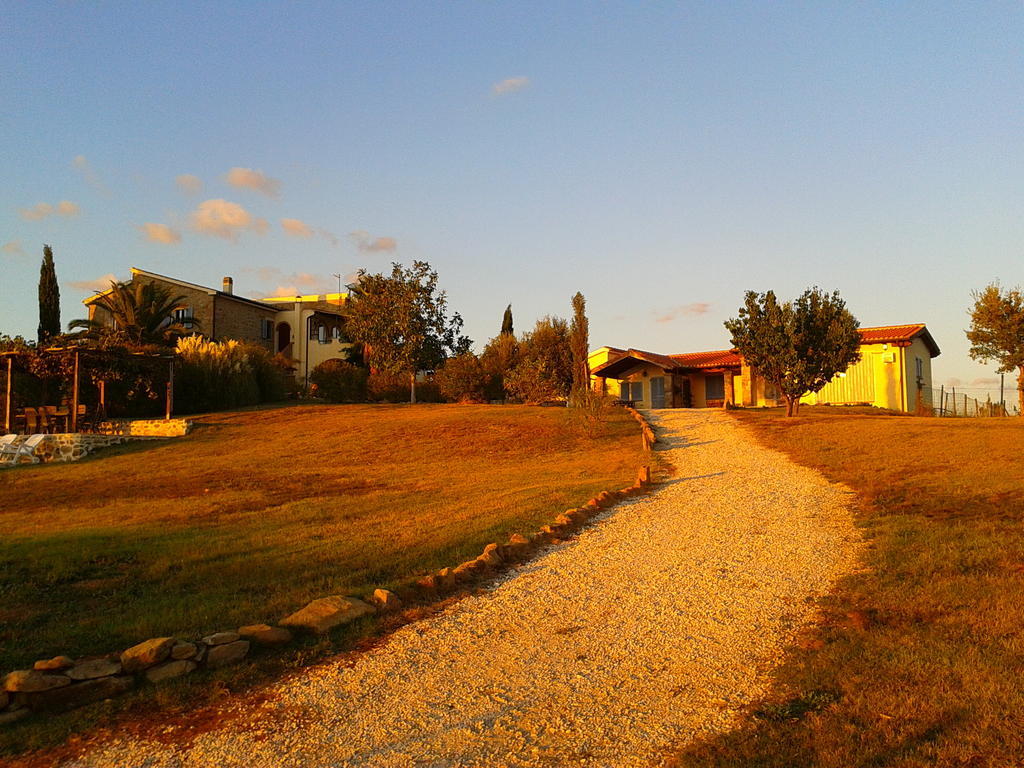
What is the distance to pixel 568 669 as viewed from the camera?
17.9 feet

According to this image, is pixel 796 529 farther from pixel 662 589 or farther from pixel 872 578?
pixel 662 589

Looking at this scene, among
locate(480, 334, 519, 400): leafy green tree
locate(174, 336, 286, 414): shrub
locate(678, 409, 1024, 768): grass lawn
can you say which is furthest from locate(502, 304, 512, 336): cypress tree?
locate(678, 409, 1024, 768): grass lawn

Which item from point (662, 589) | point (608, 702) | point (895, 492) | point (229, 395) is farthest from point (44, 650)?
point (229, 395)

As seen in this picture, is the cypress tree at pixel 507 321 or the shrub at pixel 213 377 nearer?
the shrub at pixel 213 377

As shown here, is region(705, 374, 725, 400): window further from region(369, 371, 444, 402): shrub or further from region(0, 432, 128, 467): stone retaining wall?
region(0, 432, 128, 467): stone retaining wall

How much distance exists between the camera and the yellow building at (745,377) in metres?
35.7

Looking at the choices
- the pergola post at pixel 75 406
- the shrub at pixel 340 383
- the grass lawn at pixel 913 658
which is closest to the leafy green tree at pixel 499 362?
the shrub at pixel 340 383

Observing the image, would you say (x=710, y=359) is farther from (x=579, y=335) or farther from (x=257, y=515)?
(x=257, y=515)

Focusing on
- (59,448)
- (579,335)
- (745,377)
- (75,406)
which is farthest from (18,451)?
(745,377)

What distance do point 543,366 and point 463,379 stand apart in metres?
5.34

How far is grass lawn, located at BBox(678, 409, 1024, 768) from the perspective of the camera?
13.4ft

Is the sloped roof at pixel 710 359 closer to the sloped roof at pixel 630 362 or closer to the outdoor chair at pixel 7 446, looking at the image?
the sloped roof at pixel 630 362

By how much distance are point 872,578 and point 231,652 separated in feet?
20.4

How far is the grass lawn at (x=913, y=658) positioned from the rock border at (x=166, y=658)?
3.47m
